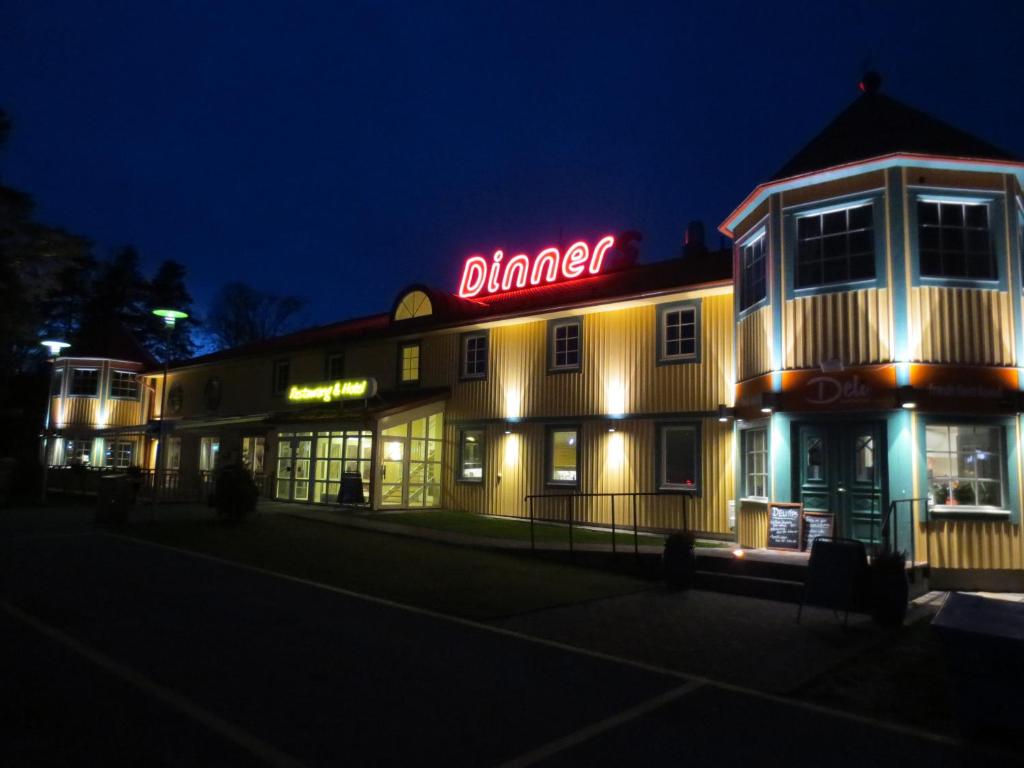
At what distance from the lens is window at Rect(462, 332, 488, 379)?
20203mm

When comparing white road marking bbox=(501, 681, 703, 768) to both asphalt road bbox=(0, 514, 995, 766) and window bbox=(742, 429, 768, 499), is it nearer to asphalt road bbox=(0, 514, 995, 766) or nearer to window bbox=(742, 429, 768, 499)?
asphalt road bbox=(0, 514, 995, 766)

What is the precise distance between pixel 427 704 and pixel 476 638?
6.81 ft

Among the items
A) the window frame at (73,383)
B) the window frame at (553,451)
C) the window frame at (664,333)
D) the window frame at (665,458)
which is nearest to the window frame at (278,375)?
the window frame at (553,451)

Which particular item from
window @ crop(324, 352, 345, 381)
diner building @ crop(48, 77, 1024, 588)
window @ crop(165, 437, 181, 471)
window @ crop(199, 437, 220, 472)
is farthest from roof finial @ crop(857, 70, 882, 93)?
window @ crop(165, 437, 181, 471)

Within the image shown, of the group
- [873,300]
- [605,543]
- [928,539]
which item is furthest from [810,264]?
[605,543]

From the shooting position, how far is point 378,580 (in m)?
10.3

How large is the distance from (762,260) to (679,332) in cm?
331

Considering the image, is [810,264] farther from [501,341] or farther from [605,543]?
[501,341]

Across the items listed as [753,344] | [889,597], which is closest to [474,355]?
[753,344]

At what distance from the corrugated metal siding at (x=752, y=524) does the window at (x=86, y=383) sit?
3180 cm

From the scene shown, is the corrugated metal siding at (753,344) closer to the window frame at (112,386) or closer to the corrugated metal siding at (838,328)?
the corrugated metal siding at (838,328)

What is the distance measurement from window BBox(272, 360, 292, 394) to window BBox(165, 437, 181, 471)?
19.8 feet

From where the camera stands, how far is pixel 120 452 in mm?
33625

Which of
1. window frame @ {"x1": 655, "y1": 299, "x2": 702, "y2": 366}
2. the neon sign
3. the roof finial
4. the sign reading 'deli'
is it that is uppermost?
the roof finial
